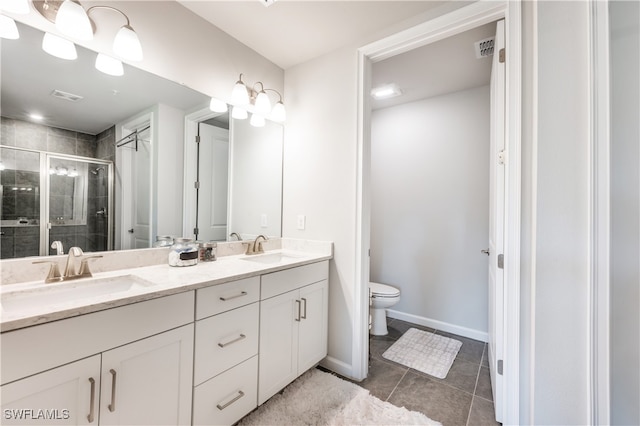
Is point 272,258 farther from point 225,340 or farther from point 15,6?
point 15,6

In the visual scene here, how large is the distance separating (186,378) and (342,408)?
93 cm

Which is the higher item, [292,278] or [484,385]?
[292,278]

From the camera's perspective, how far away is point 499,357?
4.61 ft

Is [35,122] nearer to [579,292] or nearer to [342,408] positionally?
[342,408]

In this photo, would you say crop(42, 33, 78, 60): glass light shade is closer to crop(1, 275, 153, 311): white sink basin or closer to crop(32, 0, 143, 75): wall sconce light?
crop(32, 0, 143, 75): wall sconce light

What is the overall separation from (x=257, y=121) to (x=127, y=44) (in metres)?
0.94

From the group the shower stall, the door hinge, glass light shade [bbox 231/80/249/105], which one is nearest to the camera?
the shower stall

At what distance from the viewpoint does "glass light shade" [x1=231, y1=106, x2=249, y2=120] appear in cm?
195

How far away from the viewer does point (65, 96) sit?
4.10ft

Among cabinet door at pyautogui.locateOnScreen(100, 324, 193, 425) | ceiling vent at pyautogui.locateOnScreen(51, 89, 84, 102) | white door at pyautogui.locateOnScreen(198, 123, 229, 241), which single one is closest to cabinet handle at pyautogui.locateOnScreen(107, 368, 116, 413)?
cabinet door at pyautogui.locateOnScreen(100, 324, 193, 425)

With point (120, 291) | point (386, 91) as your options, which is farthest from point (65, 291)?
point (386, 91)

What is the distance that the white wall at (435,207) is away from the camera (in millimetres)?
2471

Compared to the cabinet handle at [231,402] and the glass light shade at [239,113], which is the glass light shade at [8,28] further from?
the cabinet handle at [231,402]

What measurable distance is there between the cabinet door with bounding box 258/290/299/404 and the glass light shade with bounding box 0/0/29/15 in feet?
5.47
